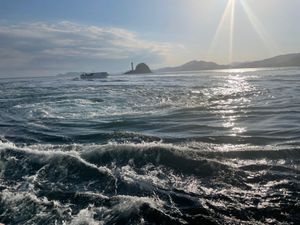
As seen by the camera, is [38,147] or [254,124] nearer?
[38,147]

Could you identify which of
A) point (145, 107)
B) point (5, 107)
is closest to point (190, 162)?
point (145, 107)

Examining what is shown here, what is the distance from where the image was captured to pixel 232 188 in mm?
11250

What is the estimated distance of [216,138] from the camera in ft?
58.9

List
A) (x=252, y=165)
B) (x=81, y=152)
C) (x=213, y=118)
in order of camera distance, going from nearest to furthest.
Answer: (x=252, y=165) < (x=81, y=152) < (x=213, y=118)

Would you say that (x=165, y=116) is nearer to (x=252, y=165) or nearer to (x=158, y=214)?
(x=252, y=165)

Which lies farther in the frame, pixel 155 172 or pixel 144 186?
pixel 155 172

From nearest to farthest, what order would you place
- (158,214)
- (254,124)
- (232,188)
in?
1. (158,214)
2. (232,188)
3. (254,124)

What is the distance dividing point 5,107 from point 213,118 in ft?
69.5

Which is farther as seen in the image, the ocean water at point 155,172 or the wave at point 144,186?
the ocean water at point 155,172

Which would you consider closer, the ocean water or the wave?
the wave

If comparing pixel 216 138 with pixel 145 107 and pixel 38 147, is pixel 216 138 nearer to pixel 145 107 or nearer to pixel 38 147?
pixel 38 147

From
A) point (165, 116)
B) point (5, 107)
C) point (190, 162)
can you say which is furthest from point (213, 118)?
point (5, 107)

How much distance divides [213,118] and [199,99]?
38.0ft

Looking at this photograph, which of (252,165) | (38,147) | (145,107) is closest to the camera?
(252,165)
